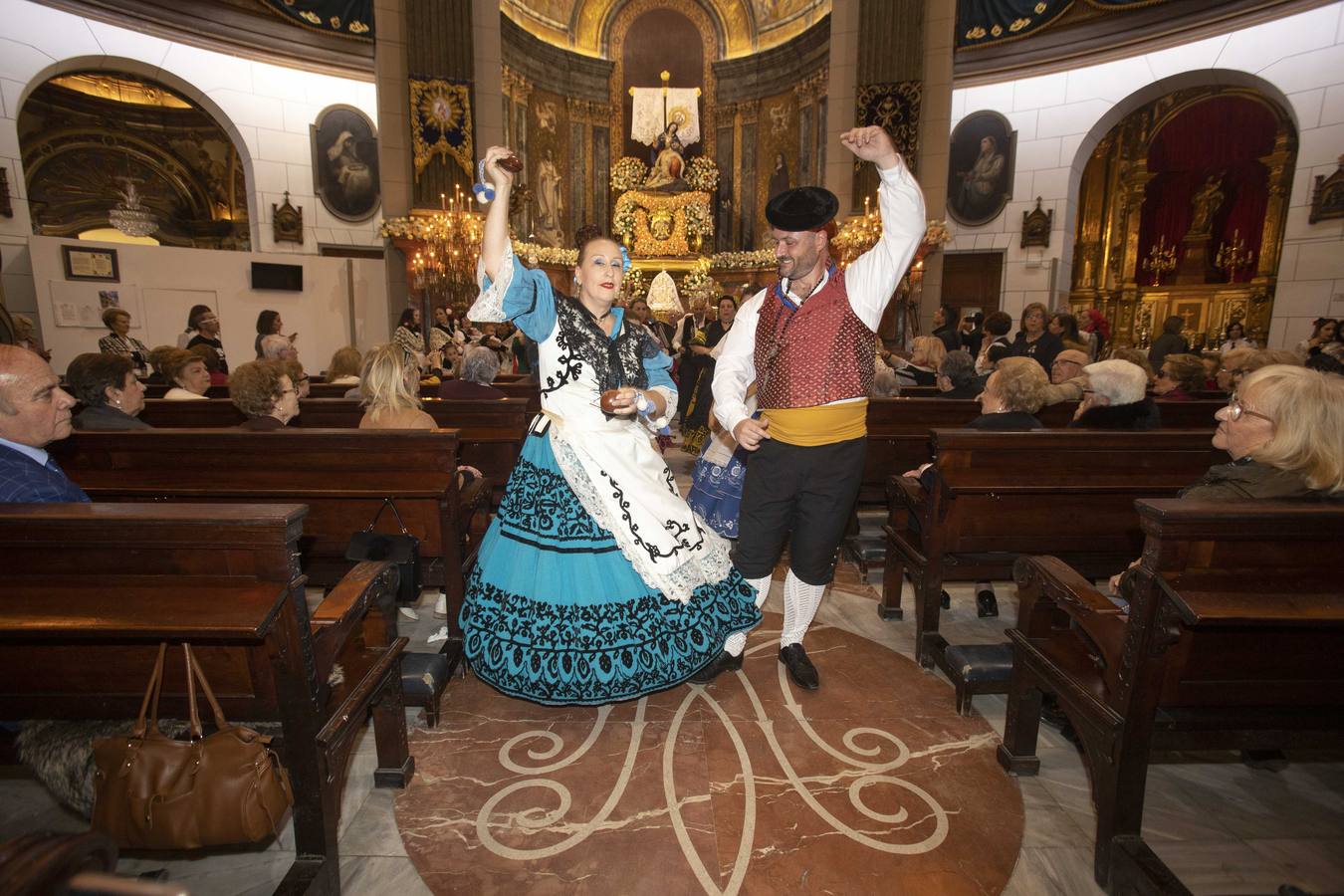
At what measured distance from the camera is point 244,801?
1319 millimetres

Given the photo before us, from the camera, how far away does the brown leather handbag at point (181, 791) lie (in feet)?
4.25

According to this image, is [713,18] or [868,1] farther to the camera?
[713,18]

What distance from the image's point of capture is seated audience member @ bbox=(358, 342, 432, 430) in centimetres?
303

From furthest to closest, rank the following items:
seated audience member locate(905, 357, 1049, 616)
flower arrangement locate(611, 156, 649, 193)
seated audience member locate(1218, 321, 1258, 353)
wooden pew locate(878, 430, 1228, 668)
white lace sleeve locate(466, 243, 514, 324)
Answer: flower arrangement locate(611, 156, 649, 193) → seated audience member locate(1218, 321, 1258, 353) → seated audience member locate(905, 357, 1049, 616) → wooden pew locate(878, 430, 1228, 668) → white lace sleeve locate(466, 243, 514, 324)

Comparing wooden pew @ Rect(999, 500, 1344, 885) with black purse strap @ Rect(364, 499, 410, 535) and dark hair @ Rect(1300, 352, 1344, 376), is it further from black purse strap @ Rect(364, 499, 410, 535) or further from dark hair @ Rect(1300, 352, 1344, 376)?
dark hair @ Rect(1300, 352, 1344, 376)

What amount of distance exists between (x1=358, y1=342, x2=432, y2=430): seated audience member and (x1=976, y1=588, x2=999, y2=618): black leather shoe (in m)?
3.02

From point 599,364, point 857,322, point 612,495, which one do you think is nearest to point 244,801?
point 612,495

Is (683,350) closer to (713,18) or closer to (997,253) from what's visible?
(997,253)

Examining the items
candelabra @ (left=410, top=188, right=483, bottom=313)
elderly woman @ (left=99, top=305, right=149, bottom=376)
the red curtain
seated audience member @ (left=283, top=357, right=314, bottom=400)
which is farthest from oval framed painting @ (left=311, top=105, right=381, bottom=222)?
the red curtain

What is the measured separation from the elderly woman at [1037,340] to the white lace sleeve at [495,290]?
4.41m

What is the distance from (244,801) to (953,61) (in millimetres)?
13161

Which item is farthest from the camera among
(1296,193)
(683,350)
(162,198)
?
(162,198)

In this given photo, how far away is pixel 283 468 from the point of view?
8.57 feet

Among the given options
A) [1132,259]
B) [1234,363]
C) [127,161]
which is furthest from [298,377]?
[1132,259]
